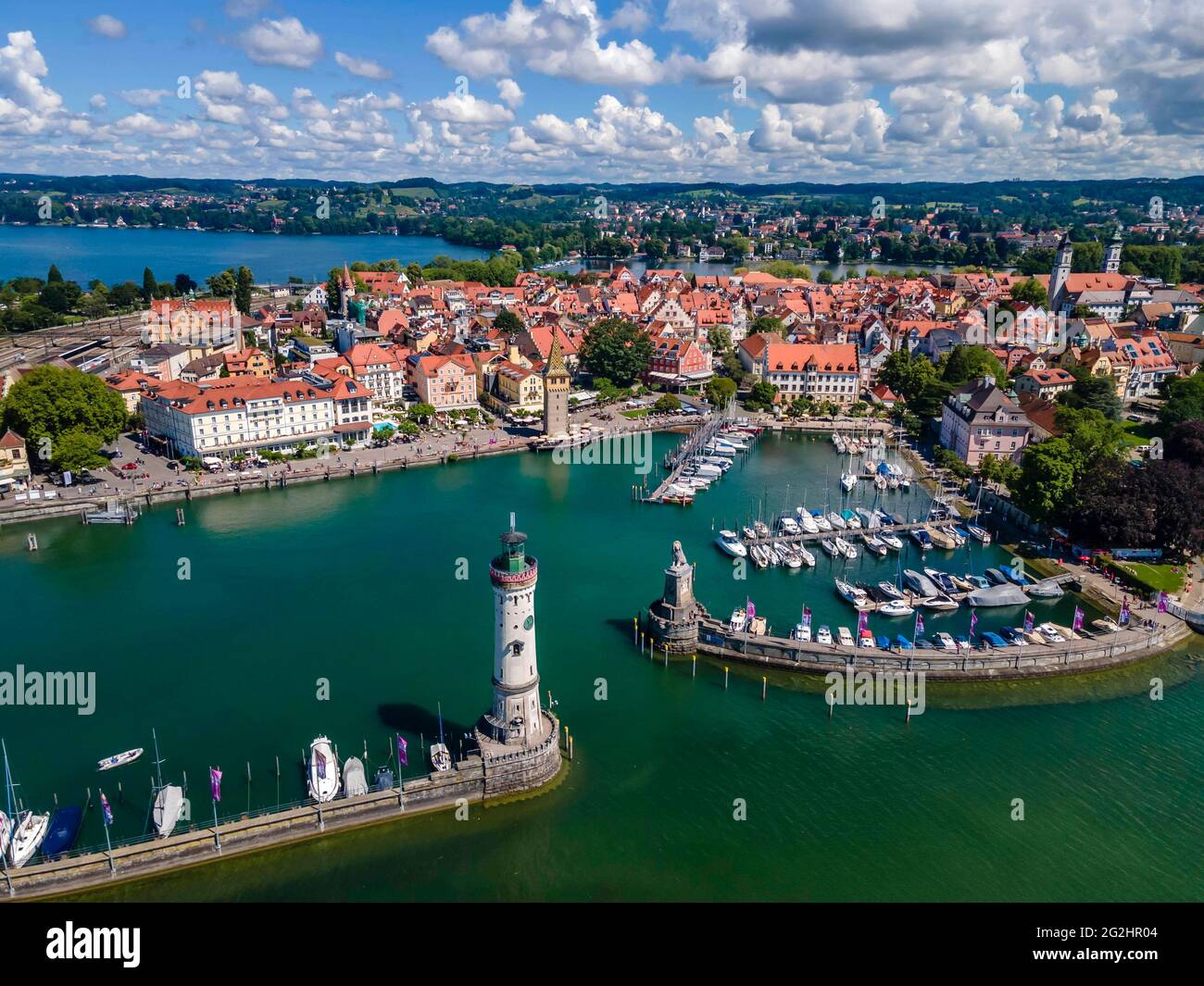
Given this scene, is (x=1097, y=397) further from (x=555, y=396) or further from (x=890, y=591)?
(x=555, y=396)

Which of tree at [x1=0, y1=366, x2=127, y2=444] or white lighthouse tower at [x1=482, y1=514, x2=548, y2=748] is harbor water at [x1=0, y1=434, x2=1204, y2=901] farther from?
tree at [x1=0, y1=366, x2=127, y2=444]

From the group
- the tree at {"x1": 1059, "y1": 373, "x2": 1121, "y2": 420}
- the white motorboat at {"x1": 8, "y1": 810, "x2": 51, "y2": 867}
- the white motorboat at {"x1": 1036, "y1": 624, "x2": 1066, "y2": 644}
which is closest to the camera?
the white motorboat at {"x1": 8, "y1": 810, "x2": 51, "y2": 867}

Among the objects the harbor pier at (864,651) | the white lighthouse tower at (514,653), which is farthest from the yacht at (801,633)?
the white lighthouse tower at (514,653)

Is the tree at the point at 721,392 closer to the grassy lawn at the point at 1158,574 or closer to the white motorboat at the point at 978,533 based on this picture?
the white motorboat at the point at 978,533

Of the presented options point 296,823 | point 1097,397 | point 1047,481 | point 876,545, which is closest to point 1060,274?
point 1097,397

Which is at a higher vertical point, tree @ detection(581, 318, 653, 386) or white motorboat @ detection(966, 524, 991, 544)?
tree @ detection(581, 318, 653, 386)

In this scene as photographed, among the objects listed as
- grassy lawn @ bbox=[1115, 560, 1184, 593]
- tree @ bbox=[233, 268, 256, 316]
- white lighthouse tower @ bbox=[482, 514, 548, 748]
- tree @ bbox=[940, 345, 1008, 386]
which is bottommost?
grassy lawn @ bbox=[1115, 560, 1184, 593]

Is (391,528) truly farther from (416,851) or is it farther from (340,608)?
(416,851)

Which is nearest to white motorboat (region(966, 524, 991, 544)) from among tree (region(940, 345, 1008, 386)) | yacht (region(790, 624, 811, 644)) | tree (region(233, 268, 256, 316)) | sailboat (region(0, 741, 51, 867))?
yacht (region(790, 624, 811, 644))
